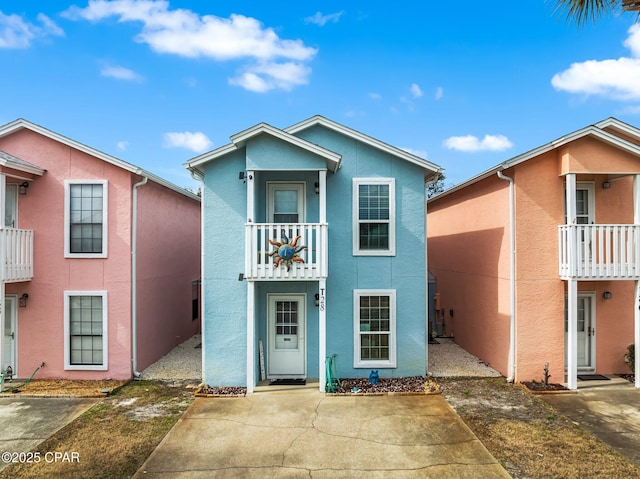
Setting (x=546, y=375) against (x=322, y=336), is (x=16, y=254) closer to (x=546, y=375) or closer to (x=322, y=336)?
(x=322, y=336)

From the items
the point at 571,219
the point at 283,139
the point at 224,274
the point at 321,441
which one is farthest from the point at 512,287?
the point at 224,274

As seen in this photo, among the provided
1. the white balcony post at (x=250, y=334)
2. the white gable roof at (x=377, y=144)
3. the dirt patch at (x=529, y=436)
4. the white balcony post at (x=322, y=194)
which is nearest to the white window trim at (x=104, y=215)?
the white balcony post at (x=250, y=334)

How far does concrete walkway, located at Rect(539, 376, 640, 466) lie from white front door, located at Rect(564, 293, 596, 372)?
63cm

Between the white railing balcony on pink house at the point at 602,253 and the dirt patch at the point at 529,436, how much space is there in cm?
335

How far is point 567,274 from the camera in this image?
31.0 feet

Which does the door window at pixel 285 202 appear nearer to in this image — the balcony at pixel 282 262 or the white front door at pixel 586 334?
the balcony at pixel 282 262

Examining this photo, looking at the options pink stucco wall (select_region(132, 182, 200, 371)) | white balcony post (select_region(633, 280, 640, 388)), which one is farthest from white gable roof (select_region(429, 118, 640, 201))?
pink stucco wall (select_region(132, 182, 200, 371))

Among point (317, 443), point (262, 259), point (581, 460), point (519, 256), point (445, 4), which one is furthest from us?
point (445, 4)

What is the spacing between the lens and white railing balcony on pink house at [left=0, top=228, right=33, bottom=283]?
9.26 m

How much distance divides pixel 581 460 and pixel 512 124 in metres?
19.5

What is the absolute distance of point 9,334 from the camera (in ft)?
33.6

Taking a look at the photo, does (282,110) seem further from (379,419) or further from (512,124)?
(379,419)

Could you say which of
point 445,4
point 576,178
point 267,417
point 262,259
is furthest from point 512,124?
point 267,417

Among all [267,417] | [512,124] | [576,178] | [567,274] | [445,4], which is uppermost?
[445,4]
